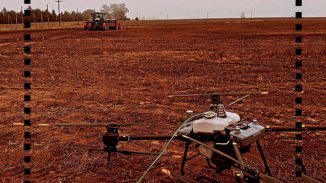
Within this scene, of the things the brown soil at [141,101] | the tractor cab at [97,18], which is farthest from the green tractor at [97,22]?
the brown soil at [141,101]

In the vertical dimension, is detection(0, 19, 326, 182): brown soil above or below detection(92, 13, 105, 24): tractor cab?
below

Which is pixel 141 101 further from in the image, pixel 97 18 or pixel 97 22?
pixel 97 18

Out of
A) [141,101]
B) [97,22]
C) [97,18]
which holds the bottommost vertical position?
[141,101]

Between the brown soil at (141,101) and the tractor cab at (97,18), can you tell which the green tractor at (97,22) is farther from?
the brown soil at (141,101)

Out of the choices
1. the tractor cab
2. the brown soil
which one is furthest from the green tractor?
the brown soil

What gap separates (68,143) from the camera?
7820mm

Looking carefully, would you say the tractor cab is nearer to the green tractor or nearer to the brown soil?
the green tractor

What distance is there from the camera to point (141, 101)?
452 inches

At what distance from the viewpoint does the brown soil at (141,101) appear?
656 cm

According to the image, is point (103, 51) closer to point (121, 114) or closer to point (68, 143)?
point (121, 114)

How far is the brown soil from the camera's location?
6.56 metres

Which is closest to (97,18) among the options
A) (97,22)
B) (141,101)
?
(97,22)

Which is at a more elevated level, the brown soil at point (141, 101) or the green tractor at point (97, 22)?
the green tractor at point (97, 22)

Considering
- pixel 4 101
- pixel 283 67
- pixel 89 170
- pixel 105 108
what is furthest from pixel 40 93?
pixel 283 67
